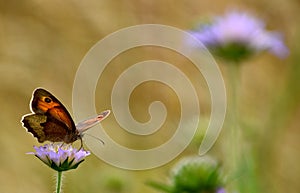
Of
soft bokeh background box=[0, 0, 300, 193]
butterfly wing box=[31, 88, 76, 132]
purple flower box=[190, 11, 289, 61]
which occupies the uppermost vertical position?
soft bokeh background box=[0, 0, 300, 193]

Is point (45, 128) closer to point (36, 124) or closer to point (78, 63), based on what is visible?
point (36, 124)

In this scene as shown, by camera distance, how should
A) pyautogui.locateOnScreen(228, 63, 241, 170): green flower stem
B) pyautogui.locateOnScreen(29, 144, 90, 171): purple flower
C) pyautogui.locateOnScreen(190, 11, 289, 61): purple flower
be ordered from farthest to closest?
1. pyautogui.locateOnScreen(190, 11, 289, 61): purple flower
2. pyautogui.locateOnScreen(228, 63, 241, 170): green flower stem
3. pyautogui.locateOnScreen(29, 144, 90, 171): purple flower

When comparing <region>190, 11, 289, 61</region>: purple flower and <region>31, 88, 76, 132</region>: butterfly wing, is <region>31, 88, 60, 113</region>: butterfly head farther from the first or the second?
<region>190, 11, 289, 61</region>: purple flower

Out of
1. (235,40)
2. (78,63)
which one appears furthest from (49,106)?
(78,63)

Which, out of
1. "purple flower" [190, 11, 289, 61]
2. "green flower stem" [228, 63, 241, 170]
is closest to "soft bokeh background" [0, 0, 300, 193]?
"purple flower" [190, 11, 289, 61]

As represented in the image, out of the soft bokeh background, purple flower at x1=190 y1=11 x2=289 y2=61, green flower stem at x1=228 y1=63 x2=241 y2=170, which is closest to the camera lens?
green flower stem at x1=228 y1=63 x2=241 y2=170

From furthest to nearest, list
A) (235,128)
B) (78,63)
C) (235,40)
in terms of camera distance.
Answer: (78,63) → (235,40) → (235,128)

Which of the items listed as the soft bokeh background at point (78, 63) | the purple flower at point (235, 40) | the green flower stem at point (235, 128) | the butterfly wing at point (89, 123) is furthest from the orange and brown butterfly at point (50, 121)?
the soft bokeh background at point (78, 63)

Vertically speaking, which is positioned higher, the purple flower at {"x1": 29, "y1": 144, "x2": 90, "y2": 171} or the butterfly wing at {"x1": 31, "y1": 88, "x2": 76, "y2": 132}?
the butterfly wing at {"x1": 31, "y1": 88, "x2": 76, "y2": 132}
